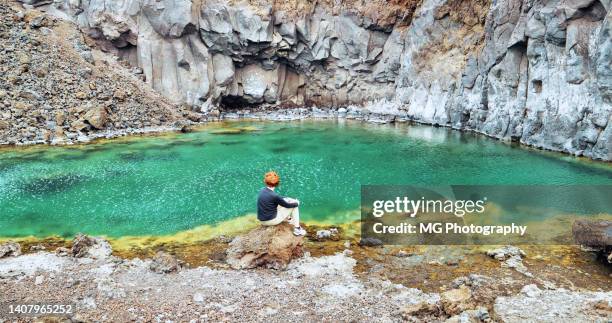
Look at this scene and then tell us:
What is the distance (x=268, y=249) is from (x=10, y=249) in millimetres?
9386

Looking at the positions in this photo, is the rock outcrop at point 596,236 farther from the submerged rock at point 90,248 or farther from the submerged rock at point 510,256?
the submerged rock at point 90,248

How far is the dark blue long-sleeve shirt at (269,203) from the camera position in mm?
13328

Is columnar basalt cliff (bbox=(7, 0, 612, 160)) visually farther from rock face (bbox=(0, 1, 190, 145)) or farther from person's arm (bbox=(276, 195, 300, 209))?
person's arm (bbox=(276, 195, 300, 209))

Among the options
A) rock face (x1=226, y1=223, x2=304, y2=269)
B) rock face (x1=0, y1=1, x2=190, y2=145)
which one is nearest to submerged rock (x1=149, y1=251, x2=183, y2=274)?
rock face (x1=226, y1=223, x2=304, y2=269)

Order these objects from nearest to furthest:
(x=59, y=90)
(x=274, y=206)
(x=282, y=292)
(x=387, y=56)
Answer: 1. (x=282, y=292)
2. (x=274, y=206)
3. (x=59, y=90)
4. (x=387, y=56)

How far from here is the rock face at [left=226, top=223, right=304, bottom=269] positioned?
13852mm

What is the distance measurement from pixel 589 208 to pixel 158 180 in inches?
884

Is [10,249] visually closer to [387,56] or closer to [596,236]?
[596,236]

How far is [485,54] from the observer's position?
41812 mm

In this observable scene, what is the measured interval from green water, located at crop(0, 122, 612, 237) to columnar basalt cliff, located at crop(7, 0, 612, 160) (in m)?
4.06

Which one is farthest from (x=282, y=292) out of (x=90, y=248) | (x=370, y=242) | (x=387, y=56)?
(x=387, y=56)

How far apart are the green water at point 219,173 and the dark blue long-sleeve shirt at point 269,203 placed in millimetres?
5940

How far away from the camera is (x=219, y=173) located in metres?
27.4

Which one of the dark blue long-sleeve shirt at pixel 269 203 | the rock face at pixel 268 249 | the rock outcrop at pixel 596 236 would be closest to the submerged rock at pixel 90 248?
the rock face at pixel 268 249
